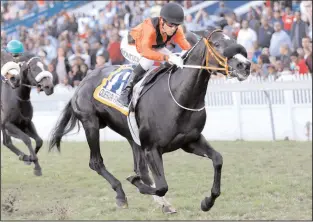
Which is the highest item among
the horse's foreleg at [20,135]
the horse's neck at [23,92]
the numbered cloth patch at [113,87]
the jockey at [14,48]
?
the numbered cloth patch at [113,87]

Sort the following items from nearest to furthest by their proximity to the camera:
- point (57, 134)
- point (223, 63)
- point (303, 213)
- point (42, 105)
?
1. point (223, 63)
2. point (303, 213)
3. point (57, 134)
4. point (42, 105)

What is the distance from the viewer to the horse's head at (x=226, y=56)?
6.03 meters

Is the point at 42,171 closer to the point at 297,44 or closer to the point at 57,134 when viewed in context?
the point at 57,134

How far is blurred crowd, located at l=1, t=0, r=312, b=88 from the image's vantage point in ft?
45.9

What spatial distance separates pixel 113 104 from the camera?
7.63 m

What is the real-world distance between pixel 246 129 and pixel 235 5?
566 centimetres

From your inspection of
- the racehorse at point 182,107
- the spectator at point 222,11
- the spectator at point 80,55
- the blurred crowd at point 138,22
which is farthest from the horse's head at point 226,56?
the spectator at point 80,55

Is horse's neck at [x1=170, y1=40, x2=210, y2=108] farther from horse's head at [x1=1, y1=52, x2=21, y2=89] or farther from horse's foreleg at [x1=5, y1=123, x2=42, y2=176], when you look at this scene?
horse's foreleg at [x1=5, y1=123, x2=42, y2=176]

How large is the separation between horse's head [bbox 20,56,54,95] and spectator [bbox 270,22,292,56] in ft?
18.4

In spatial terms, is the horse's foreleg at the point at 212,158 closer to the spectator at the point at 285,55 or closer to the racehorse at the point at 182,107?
the racehorse at the point at 182,107

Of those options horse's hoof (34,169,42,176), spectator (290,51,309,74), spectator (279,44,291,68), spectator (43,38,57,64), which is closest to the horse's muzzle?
horse's hoof (34,169,42,176)

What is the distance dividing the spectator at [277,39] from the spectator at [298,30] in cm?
13

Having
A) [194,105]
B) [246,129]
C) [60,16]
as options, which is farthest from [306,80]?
[60,16]

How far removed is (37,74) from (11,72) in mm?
584
